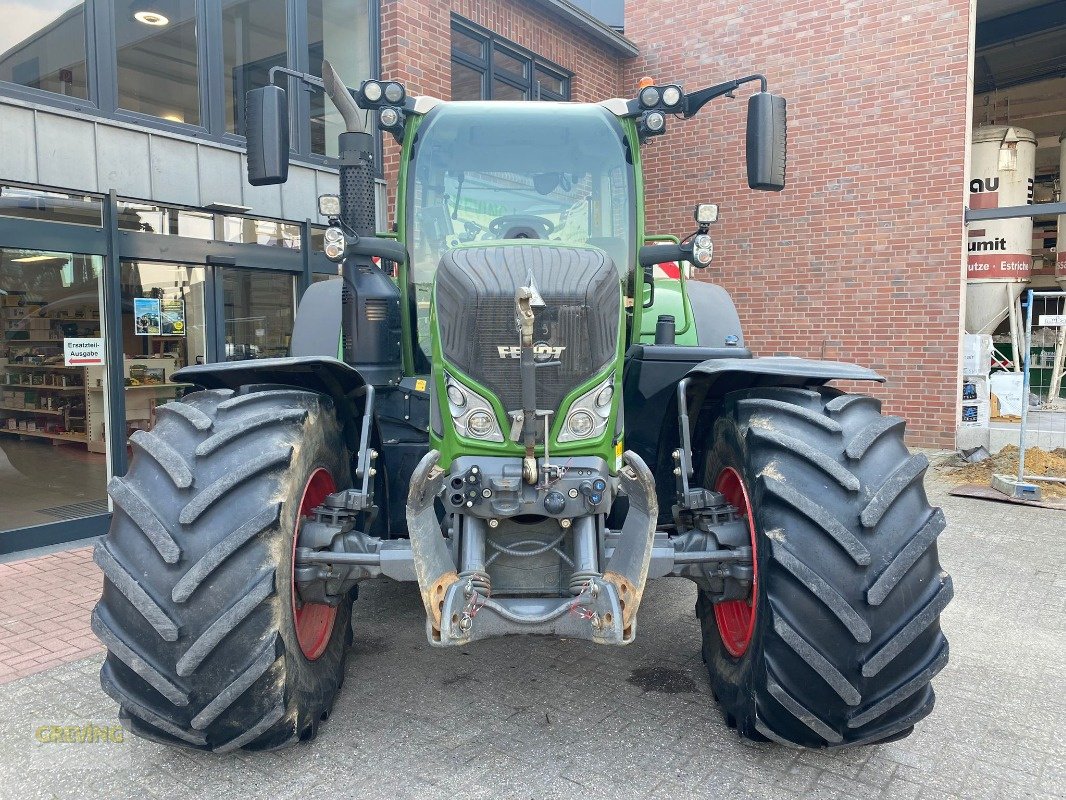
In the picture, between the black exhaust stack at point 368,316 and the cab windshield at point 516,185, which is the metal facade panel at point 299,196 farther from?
the cab windshield at point 516,185

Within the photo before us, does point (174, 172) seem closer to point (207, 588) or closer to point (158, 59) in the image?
point (158, 59)

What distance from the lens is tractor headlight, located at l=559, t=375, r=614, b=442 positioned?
2.76 m

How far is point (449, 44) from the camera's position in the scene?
29.5 feet

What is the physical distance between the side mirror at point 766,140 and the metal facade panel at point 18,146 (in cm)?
470

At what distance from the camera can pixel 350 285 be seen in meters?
3.85

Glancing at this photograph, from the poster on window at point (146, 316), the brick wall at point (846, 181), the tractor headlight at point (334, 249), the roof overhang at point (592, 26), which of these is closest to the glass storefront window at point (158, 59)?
the poster on window at point (146, 316)

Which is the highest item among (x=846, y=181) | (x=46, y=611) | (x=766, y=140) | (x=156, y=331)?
(x=846, y=181)

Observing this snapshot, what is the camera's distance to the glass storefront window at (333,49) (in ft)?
26.0

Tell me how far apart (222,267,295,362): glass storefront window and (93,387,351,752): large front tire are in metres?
4.63

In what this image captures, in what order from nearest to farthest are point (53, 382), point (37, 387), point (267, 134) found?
point (267, 134), point (37, 387), point (53, 382)

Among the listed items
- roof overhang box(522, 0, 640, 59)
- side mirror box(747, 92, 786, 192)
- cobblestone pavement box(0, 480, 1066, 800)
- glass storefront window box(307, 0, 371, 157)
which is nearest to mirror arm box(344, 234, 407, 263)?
side mirror box(747, 92, 786, 192)

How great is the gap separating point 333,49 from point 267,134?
18.0 ft

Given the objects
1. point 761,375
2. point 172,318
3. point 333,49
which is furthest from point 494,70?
point 761,375

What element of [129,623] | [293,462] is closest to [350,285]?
[293,462]
